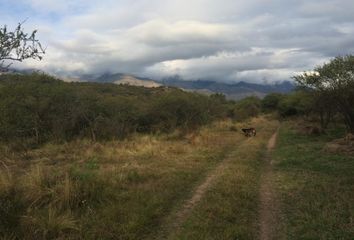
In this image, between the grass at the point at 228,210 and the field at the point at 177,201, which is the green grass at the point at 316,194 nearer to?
the field at the point at 177,201

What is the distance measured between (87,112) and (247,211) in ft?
73.4

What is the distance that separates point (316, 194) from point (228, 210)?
291cm

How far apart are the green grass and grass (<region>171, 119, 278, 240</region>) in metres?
0.72

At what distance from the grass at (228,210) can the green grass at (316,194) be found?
720mm

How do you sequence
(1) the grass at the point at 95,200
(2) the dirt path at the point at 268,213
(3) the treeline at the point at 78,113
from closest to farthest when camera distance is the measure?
(1) the grass at the point at 95,200, (2) the dirt path at the point at 268,213, (3) the treeline at the point at 78,113

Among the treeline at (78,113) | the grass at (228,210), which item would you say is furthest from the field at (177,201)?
the treeline at (78,113)

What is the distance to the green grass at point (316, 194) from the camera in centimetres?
789

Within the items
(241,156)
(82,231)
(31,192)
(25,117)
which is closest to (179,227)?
(82,231)

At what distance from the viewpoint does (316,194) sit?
10695 millimetres

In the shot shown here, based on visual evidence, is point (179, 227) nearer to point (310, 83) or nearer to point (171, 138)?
point (171, 138)

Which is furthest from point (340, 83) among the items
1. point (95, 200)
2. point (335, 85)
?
point (95, 200)

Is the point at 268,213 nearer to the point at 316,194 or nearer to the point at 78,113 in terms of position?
the point at 316,194

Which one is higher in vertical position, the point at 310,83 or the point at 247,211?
the point at 310,83

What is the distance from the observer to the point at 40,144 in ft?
86.4
